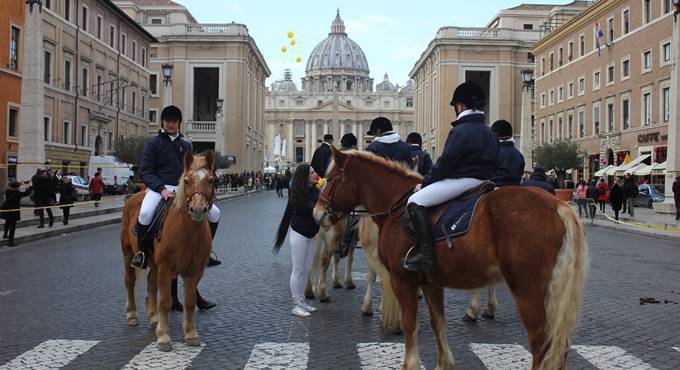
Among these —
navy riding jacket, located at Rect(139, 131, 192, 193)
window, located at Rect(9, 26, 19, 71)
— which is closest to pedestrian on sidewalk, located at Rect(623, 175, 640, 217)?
navy riding jacket, located at Rect(139, 131, 192, 193)

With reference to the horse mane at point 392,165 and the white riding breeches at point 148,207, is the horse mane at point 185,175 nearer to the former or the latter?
the white riding breeches at point 148,207

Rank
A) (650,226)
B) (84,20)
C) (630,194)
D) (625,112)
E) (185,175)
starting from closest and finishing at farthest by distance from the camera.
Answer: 1. (185,175)
2. (650,226)
3. (630,194)
4. (625,112)
5. (84,20)

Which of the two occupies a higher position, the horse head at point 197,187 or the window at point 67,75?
the window at point 67,75

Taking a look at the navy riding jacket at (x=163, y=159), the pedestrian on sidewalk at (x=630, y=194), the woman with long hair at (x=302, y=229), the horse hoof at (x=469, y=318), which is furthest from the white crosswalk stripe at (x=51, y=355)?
the pedestrian on sidewalk at (x=630, y=194)

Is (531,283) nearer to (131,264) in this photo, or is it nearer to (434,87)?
(131,264)

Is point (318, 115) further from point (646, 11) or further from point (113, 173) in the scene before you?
point (646, 11)

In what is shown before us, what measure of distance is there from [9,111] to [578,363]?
31802mm

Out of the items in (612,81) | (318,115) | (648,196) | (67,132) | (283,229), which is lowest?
(283,229)

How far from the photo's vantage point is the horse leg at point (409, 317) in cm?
542

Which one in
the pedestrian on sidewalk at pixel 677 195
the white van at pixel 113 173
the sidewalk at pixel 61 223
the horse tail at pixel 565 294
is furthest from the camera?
the white van at pixel 113 173

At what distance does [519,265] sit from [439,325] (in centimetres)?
125

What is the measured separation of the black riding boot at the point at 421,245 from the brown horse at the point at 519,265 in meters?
0.08

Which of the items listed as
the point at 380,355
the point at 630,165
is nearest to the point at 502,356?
the point at 380,355

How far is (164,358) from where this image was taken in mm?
6180
